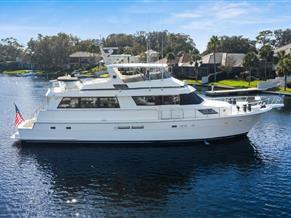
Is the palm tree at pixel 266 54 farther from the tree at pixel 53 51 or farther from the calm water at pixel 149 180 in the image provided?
the tree at pixel 53 51

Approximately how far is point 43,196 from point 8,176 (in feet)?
12.6

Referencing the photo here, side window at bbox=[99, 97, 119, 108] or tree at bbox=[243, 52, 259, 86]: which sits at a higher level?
tree at bbox=[243, 52, 259, 86]

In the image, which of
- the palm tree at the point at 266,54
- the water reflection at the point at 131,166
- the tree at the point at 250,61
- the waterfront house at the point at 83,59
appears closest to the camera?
the water reflection at the point at 131,166

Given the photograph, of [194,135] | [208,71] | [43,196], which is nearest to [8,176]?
[43,196]

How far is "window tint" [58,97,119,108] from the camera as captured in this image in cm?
2683

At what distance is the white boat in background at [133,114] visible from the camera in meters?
26.2

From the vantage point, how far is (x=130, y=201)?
58.2 feet

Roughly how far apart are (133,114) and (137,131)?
126 centimetres

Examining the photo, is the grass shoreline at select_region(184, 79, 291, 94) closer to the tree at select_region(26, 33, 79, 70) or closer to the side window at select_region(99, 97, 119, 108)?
the side window at select_region(99, 97, 119, 108)

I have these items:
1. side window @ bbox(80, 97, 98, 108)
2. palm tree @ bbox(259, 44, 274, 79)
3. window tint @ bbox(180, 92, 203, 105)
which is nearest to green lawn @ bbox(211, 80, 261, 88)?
palm tree @ bbox(259, 44, 274, 79)

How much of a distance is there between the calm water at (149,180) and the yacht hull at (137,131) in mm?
638

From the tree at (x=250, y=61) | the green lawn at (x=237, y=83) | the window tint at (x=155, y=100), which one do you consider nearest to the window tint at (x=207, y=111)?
the window tint at (x=155, y=100)

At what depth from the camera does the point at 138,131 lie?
86.1ft

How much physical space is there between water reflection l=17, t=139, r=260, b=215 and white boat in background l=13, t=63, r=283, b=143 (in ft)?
2.80
